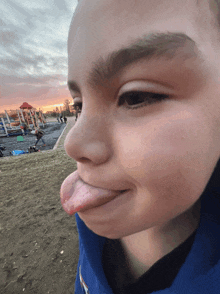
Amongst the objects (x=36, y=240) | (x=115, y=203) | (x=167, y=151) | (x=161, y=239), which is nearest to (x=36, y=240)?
(x=36, y=240)

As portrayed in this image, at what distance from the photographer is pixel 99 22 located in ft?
1.15

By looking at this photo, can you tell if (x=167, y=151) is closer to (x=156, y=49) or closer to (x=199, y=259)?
(x=156, y=49)

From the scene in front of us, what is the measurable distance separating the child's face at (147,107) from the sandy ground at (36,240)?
122 cm

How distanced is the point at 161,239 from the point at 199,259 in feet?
0.50

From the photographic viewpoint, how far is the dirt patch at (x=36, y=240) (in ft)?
3.77

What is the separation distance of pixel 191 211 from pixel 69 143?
490 mm

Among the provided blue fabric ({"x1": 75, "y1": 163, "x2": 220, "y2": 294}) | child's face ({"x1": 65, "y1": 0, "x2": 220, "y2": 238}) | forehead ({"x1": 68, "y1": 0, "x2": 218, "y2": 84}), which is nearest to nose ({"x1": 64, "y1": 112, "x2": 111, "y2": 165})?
child's face ({"x1": 65, "y1": 0, "x2": 220, "y2": 238})

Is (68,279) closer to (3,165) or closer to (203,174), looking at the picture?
Result: (203,174)

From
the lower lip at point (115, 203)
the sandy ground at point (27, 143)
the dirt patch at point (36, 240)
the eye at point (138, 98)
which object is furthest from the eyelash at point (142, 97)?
the sandy ground at point (27, 143)

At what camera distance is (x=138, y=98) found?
0.36 meters

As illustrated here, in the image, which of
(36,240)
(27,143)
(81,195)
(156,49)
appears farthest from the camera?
(27,143)

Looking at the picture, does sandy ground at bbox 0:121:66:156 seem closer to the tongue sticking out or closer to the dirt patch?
the dirt patch

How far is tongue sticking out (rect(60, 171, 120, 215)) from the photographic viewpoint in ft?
1.26

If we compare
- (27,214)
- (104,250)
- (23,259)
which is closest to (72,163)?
(27,214)
